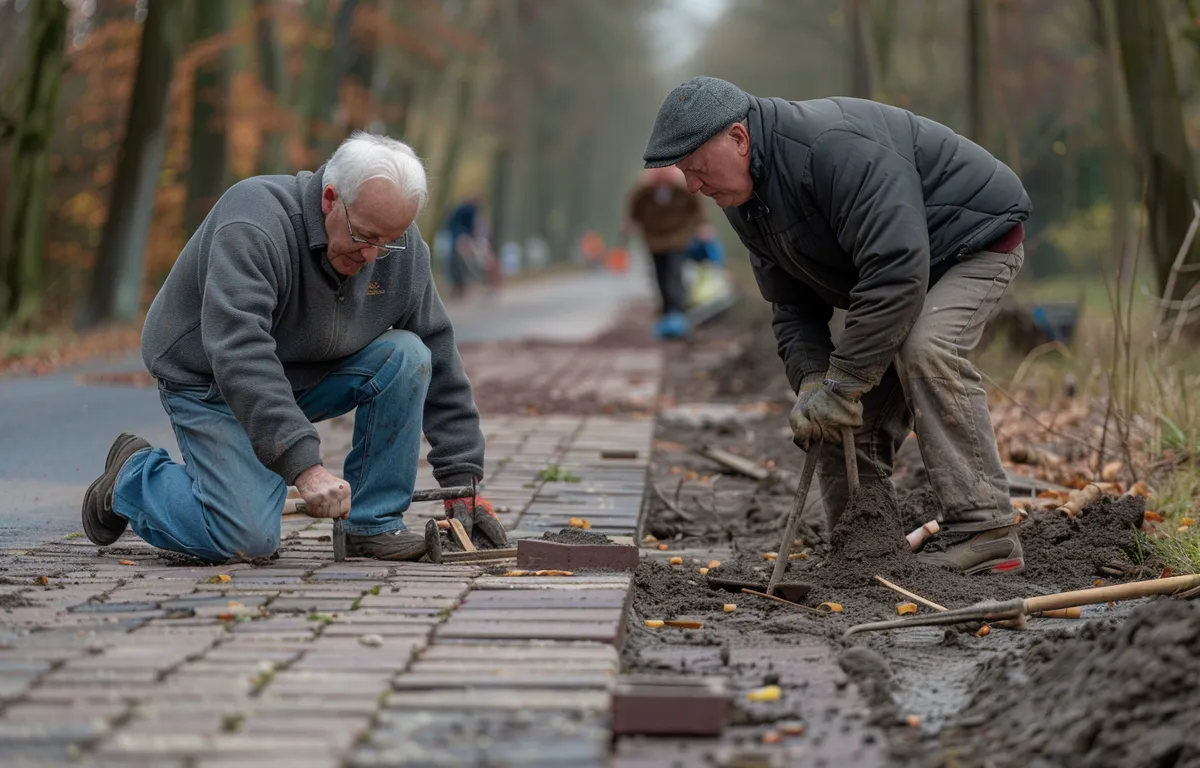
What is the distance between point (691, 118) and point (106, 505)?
2282 millimetres

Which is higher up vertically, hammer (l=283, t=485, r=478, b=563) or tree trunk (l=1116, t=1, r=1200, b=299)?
tree trunk (l=1116, t=1, r=1200, b=299)

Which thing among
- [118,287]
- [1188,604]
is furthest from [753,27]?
[1188,604]

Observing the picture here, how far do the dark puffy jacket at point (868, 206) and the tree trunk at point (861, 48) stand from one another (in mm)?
10850

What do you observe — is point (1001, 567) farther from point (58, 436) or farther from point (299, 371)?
point (58, 436)

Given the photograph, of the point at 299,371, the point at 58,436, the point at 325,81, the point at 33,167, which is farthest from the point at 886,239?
the point at 325,81

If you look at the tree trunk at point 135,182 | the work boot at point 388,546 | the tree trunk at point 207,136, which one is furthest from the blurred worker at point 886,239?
the tree trunk at point 207,136

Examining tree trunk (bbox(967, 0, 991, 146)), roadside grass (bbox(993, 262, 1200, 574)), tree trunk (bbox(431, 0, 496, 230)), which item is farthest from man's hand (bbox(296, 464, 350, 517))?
tree trunk (bbox(431, 0, 496, 230))

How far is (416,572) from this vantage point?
4.58 m

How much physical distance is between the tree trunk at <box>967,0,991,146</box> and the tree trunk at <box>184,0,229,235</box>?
30.4ft

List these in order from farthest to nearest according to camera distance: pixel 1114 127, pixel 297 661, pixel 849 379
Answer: pixel 1114 127
pixel 849 379
pixel 297 661

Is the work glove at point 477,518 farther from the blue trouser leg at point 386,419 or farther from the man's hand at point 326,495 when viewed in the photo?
the man's hand at point 326,495

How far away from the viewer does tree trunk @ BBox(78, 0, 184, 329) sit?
52.2 feet

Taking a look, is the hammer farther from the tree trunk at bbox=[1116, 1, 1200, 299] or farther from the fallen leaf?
the tree trunk at bbox=[1116, 1, 1200, 299]

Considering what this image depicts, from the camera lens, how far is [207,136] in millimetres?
18078
